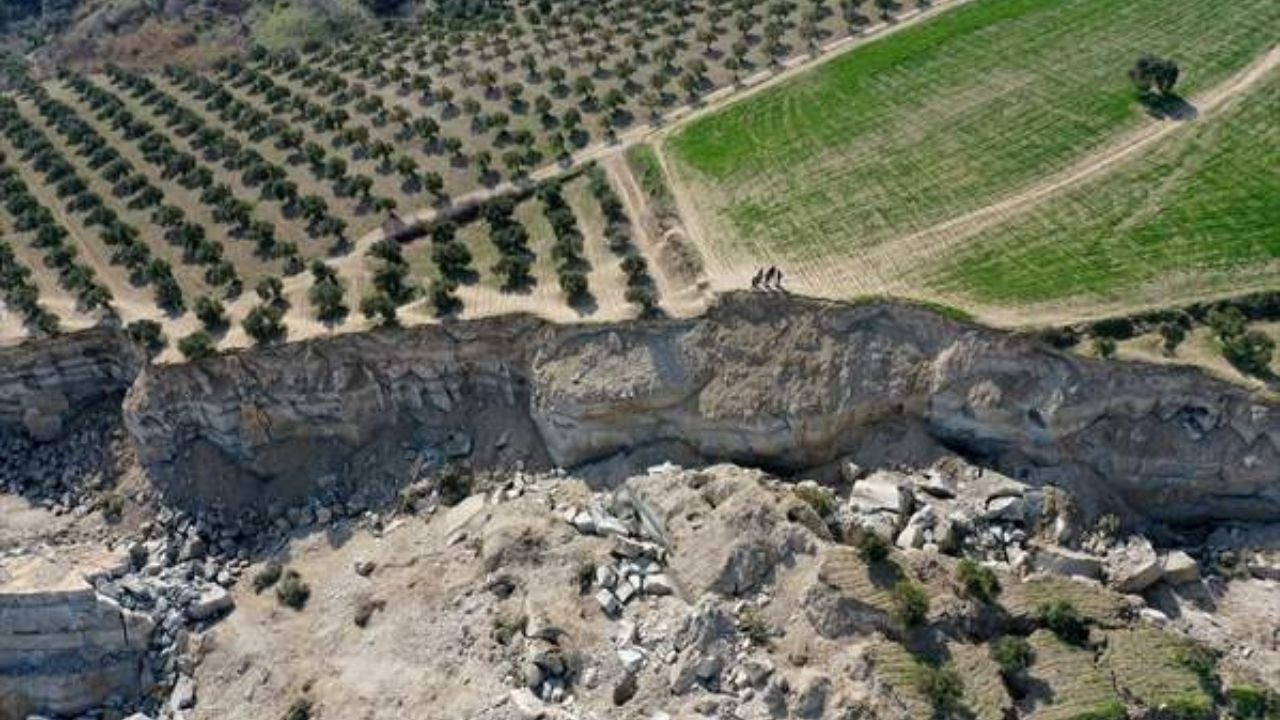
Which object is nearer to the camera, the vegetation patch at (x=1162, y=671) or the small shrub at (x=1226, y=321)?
the vegetation patch at (x=1162, y=671)

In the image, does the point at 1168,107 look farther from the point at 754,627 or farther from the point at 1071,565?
the point at 754,627

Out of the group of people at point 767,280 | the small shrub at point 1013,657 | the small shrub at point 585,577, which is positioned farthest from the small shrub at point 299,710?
the small shrub at point 1013,657

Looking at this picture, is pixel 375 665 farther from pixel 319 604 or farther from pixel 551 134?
pixel 551 134

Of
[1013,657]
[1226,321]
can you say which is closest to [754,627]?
[1013,657]

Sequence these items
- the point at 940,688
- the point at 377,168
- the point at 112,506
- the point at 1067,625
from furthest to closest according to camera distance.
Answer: the point at 377,168 < the point at 112,506 < the point at 1067,625 < the point at 940,688

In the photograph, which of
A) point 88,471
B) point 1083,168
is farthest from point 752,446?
point 88,471

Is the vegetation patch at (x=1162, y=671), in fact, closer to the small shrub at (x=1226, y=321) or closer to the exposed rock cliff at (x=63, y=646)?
the small shrub at (x=1226, y=321)
